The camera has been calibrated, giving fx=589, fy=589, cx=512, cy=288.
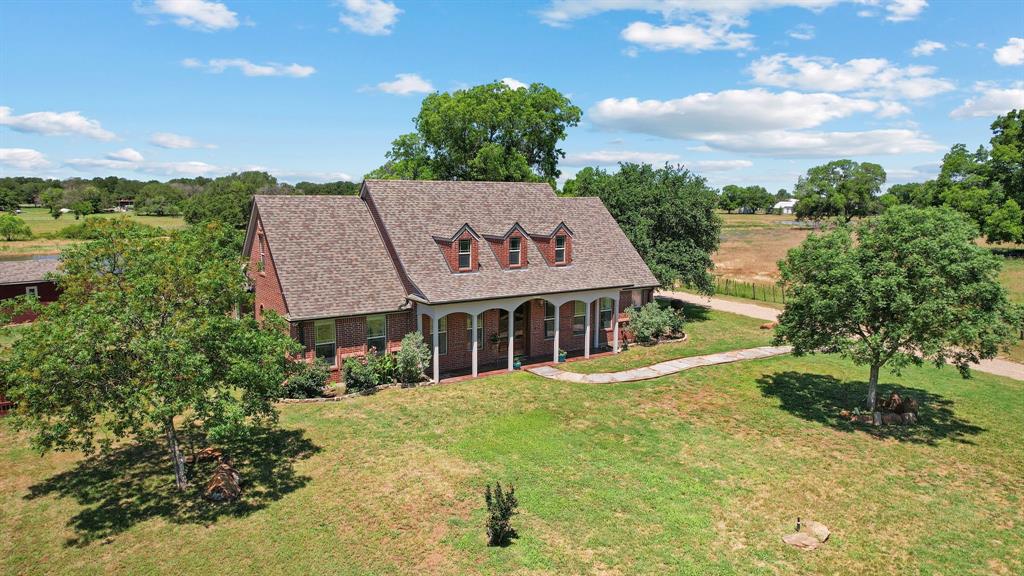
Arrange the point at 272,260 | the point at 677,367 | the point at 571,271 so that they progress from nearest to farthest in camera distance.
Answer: the point at 272,260, the point at 677,367, the point at 571,271

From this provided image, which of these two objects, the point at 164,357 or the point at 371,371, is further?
the point at 371,371

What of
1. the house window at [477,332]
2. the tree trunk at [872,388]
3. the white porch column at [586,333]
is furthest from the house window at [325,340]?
Answer: the tree trunk at [872,388]

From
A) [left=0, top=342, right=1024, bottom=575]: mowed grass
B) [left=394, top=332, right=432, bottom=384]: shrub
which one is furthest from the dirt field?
[left=394, top=332, right=432, bottom=384]: shrub

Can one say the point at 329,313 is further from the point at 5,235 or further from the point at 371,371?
the point at 5,235

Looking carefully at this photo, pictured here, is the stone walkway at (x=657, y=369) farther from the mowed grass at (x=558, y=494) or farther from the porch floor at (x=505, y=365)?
the mowed grass at (x=558, y=494)

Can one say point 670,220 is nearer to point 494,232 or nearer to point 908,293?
point 494,232

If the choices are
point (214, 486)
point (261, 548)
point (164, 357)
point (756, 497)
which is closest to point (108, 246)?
point (164, 357)

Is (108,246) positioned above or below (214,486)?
above
